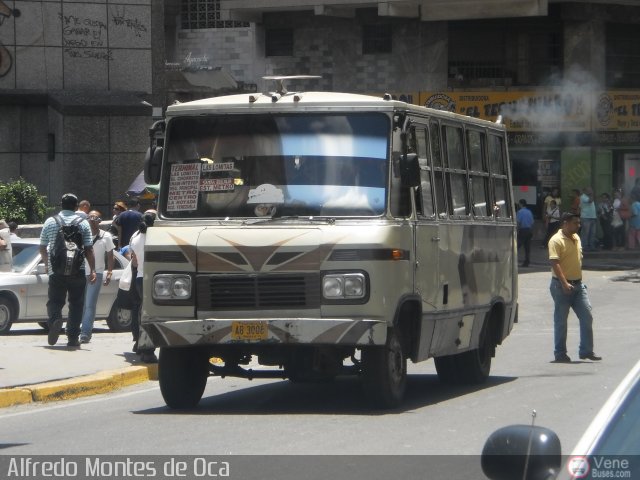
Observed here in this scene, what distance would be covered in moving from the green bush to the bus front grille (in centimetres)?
1539

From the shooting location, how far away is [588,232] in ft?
118

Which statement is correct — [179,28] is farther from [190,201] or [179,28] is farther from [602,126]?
[190,201]

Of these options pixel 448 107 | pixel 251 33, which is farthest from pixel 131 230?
pixel 251 33

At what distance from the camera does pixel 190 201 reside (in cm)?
1134

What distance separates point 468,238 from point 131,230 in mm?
7842

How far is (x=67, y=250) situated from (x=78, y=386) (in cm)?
313

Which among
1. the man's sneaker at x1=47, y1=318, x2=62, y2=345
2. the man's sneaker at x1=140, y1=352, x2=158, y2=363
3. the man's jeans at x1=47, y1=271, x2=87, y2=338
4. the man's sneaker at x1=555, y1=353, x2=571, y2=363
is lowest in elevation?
the man's sneaker at x1=555, y1=353, x2=571, y2=363

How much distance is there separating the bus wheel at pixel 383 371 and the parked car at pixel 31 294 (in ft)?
26.0

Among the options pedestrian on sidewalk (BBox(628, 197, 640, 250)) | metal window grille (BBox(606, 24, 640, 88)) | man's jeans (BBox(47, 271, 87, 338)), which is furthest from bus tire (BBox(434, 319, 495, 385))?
metal window grille (BBox(606, 24, 640, 88))

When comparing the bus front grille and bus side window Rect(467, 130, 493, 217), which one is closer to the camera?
the bus front grille

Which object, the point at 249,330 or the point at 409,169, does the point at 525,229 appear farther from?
the point at 249,330

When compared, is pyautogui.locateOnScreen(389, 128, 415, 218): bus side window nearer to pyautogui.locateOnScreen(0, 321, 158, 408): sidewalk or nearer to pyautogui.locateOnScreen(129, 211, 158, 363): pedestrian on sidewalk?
pyautogui.locateOnScreen(0, 321, 158, 408): sidewalk

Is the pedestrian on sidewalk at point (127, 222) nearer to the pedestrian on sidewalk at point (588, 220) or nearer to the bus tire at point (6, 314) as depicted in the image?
the bus tire at point (6, 314)

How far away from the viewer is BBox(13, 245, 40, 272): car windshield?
19.4 metres
